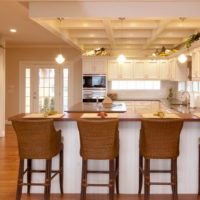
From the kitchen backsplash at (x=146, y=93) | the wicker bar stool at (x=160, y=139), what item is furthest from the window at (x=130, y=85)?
the wicker bar stool at (x=160, y=139)

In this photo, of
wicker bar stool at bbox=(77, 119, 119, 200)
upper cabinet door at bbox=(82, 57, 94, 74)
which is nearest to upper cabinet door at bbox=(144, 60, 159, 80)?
upper cabinet door at bbox=(82, 57, 94, 74)

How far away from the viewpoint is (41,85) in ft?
33.2

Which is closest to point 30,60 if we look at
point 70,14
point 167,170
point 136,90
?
point 136,90

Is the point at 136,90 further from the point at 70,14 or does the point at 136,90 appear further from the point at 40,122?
the point at 40,122

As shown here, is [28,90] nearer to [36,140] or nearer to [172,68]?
[172,68]

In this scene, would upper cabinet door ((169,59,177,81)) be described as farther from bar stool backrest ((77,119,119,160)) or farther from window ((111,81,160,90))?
bar stool backrest ((77,119,119,160))

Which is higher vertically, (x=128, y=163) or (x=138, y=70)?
(x=138, y=70)

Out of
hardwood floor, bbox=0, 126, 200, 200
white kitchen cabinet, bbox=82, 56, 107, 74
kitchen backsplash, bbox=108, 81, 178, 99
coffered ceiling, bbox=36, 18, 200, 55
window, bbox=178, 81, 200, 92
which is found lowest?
hardwood floor, bbox=0, 126, 200, 200

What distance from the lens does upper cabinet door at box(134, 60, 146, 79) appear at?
950 centimetres

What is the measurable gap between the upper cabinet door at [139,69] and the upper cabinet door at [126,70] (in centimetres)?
12

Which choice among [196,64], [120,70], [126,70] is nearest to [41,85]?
[120,70]

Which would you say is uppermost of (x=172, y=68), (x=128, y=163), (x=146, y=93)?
(x=172, y=68)

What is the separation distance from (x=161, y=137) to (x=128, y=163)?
75 centimetres

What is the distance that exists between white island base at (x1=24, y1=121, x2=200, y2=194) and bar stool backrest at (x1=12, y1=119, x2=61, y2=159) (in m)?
0.52
